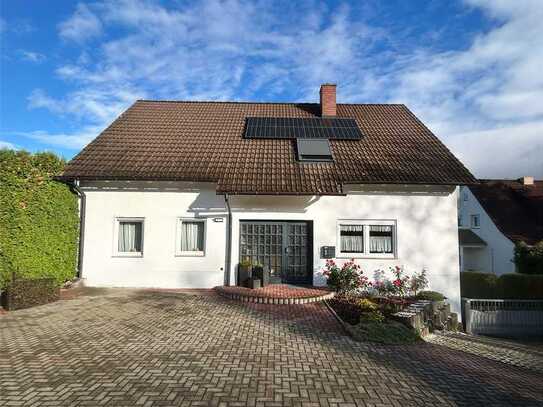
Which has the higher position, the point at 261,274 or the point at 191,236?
the point at 191,236

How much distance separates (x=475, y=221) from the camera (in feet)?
90.3

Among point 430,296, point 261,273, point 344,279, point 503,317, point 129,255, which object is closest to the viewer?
point 430,296

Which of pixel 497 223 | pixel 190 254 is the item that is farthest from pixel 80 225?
pixel 497 223

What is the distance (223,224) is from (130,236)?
11.3 feet

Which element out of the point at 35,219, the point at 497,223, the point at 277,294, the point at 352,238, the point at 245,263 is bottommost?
the point at 277,294

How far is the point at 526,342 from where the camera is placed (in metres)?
11.7

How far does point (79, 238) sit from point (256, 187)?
6.58 metres

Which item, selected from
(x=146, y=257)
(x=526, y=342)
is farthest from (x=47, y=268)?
(x=526, y=342)

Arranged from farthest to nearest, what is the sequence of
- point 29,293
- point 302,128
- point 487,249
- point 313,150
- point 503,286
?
point 487,249 → point 503,286 → point 302,128 → point 313,150 → point 29,293

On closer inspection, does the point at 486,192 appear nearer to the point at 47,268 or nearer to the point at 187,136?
the point at 187,136

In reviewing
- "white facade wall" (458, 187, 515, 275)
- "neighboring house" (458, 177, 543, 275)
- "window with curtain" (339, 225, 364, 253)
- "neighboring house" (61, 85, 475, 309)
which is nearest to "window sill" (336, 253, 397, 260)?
"neighboring house" (61, 85, 475, 309)

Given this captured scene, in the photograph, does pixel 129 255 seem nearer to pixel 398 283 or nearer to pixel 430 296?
pixel 398 283

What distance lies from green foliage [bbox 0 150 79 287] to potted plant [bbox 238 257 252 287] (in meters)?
5.76

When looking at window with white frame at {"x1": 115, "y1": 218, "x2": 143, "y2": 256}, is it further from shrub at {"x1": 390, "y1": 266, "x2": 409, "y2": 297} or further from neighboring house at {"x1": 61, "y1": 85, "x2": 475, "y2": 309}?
shrub at {"x1": 390, "y1": 266, "x2": 409, "y2": 297}
